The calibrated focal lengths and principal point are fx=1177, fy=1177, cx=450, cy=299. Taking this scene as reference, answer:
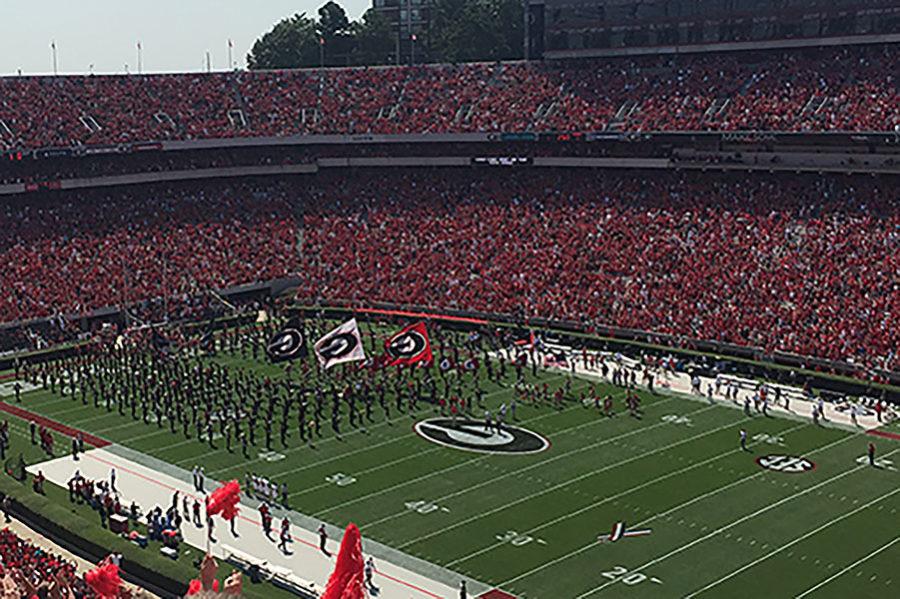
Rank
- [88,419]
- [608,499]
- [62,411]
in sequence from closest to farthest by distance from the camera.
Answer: [608,499]
[88,419]
[62,411]

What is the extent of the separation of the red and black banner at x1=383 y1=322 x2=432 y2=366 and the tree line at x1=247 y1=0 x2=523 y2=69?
49.6m

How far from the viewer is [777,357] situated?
130ft

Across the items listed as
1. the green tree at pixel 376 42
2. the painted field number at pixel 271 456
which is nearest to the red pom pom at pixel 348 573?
the painted field number at pixel 271 456

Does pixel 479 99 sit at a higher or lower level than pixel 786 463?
higher

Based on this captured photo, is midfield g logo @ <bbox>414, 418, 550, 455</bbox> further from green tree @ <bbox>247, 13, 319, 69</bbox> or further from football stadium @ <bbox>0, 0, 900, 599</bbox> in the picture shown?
green tree @ <bbox>247, 13, 319, 69</bbox>

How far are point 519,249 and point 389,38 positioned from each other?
38681 millimetres

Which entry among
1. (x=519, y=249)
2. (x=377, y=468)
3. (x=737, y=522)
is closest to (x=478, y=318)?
(x=519, y=249)

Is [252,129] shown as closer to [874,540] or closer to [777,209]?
[777,209]

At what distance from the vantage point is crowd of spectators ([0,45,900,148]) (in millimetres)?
51094

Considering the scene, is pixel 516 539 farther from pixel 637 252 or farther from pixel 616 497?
pixel 637 252

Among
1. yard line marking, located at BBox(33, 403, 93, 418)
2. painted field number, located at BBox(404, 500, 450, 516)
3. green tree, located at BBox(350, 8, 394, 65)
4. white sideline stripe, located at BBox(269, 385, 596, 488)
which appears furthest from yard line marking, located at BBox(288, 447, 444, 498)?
green tree, located at BBox(350, 8, 394, 65)

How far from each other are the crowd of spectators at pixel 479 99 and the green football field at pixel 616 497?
20441 millimetres

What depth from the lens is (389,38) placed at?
282ft

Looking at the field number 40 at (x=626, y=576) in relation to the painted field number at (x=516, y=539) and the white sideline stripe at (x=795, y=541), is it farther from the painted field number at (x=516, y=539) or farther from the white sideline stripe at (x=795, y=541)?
the painted field number at (x=516, y=539)
